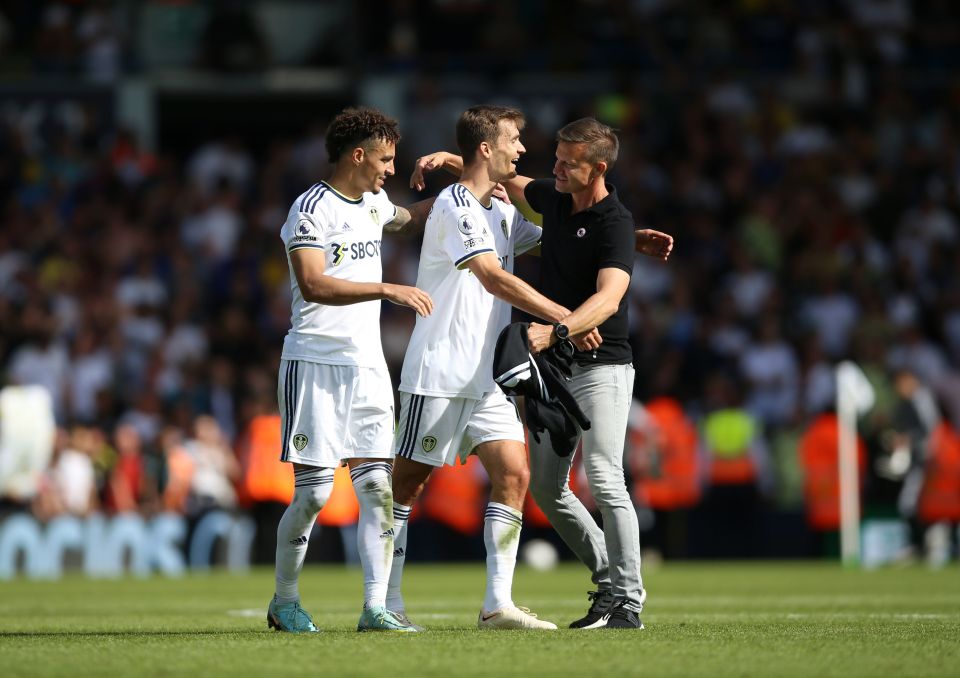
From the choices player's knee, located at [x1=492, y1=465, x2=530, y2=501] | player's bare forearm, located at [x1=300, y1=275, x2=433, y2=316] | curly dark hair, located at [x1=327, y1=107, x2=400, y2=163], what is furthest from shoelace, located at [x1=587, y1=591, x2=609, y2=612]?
curly dark hair, located at [x1=327, y1=107, x2=400, y2=163]

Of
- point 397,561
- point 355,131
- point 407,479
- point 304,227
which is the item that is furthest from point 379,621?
point 355,131

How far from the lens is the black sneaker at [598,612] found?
26.2 ft

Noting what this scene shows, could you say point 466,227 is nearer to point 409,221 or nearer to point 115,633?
point 409,221

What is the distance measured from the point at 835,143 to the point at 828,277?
3.21 m

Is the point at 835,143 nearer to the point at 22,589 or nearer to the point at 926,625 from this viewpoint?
the point at 22,589

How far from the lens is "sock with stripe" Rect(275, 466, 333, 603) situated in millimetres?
7797

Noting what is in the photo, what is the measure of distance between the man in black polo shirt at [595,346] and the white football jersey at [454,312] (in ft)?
1.09

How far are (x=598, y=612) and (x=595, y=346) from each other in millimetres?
1344

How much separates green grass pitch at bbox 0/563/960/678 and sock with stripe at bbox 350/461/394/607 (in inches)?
10.1

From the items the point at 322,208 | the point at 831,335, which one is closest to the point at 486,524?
the point at 322,208

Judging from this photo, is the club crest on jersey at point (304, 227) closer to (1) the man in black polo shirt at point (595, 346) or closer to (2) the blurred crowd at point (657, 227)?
(1) the man in black polo shirt at point (595, 346)

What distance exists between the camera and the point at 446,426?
7.95 m

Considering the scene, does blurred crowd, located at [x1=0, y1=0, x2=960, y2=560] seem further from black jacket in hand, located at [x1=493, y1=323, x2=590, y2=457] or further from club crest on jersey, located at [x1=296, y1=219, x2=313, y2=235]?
black jacket in hand, located at [x1=493, y1=323, x2=590, y2=457]

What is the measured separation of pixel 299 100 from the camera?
24.7 metres
